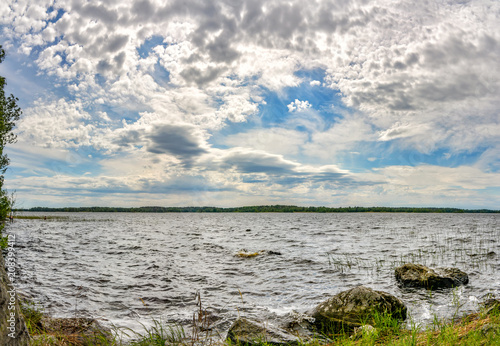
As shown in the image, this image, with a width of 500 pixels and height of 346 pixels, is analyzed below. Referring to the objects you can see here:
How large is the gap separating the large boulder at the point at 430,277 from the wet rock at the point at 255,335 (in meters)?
9.48

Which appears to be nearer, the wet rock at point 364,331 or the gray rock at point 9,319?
the gray rock at point 9,319

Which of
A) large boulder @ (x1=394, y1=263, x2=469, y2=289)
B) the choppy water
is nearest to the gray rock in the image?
the choppy water

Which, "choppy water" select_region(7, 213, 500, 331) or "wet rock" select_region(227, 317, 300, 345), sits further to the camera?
"choppy water" select_region(7, 213, 500, 331)

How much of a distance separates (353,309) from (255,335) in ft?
11.9

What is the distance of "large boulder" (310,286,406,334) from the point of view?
805 centimetres

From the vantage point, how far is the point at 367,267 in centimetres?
1750

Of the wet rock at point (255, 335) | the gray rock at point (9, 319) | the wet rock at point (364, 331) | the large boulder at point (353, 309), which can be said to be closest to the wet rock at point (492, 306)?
the large boulder at point (353, 309)

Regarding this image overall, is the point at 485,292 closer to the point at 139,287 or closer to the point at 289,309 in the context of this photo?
the point at 289,309

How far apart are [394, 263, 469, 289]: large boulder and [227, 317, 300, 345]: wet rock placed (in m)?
9.48

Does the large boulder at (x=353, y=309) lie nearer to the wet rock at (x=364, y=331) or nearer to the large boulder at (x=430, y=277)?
the wet rock at (x=364, y=331)

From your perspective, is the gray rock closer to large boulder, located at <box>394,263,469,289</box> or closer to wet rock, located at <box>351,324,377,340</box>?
wet rock, located at <box>351,324,377,340</box>

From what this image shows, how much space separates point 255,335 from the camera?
19.7 ft

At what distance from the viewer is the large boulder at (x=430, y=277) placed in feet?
42.1

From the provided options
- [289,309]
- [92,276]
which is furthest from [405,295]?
[92,276]
